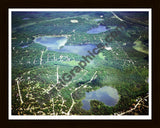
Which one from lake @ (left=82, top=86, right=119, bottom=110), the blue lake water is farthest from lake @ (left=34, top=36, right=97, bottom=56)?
lake @ (left=82, top=86, right=119, bottom=110)

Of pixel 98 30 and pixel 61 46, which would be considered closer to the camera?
pixel 61 46

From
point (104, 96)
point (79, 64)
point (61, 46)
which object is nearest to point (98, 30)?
point (61, 46)

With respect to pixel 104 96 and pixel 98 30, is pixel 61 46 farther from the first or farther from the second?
pixel 104 96

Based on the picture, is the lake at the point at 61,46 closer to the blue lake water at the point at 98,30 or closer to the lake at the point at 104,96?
the blue lake water at the point at 98,30

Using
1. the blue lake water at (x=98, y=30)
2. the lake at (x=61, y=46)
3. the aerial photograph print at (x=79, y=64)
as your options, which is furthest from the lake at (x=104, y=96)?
the blue lake water at (x=98, y=30)

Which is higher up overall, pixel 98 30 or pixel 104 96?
pixel 98 30

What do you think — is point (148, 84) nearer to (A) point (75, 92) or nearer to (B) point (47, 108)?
(A) point (75, 92)
